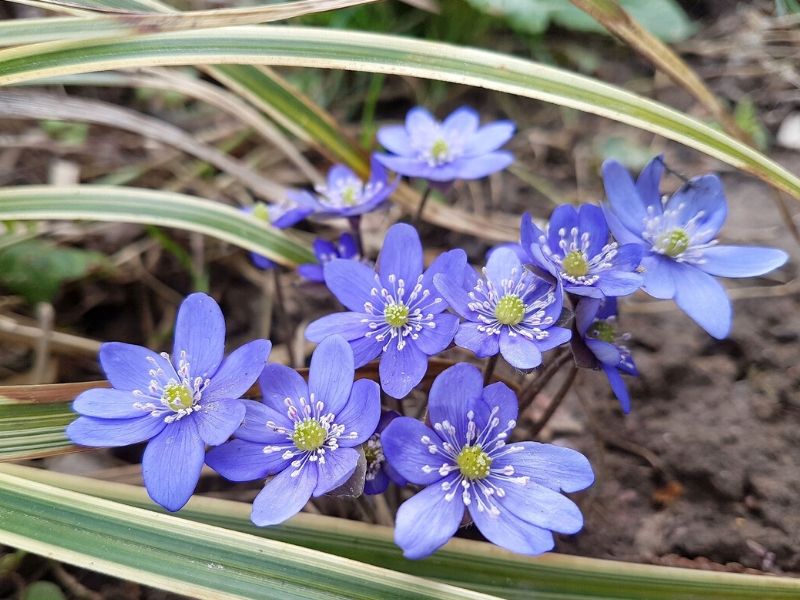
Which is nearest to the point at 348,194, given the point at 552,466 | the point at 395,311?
the point at 395,311

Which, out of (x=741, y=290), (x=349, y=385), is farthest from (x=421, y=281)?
(x=741, y=290)

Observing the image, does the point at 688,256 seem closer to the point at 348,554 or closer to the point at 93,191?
the point at 348,554

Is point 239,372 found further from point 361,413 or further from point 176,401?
point 361,413

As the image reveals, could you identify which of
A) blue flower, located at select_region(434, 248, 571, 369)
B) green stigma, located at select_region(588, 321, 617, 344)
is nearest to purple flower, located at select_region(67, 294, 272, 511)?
blue flower, located at select_region(434, 248, 571, 369)

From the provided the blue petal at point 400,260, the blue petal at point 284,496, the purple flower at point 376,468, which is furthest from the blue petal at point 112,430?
the blue petal at point 400,260

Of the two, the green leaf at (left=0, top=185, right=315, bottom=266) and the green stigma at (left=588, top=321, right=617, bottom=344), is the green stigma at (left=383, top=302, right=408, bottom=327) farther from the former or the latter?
the green leaf at (left=0, top=185, right=315, bottom=266)

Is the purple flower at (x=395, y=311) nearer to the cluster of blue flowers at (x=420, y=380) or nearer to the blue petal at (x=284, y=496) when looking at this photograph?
the cluster of blue flowers at (x=420, y=380)

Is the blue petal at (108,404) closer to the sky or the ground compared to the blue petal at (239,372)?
closer to the ground
